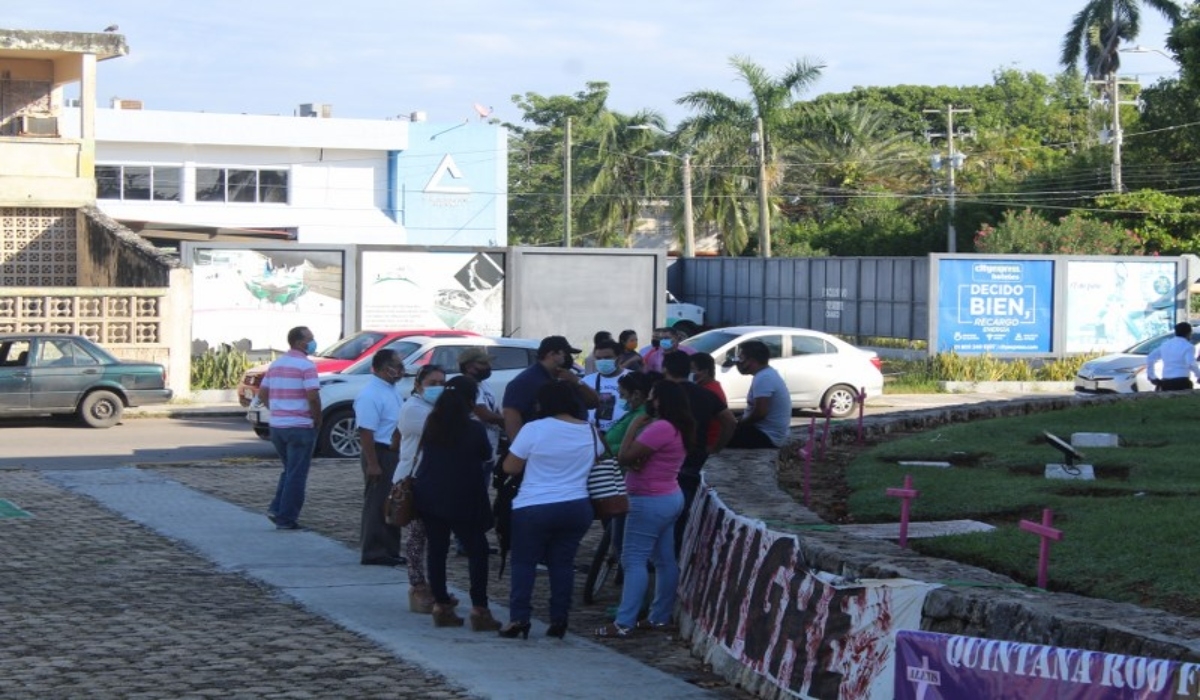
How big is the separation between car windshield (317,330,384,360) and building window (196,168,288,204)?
3445cm

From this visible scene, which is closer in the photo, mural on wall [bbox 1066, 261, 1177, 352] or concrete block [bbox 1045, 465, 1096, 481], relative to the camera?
concrete block [bbox 1045, 465, 1096, 481]

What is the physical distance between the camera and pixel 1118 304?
35969 millimetres

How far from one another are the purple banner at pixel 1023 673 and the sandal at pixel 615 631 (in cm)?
347

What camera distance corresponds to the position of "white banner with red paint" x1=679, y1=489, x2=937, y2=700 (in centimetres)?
706

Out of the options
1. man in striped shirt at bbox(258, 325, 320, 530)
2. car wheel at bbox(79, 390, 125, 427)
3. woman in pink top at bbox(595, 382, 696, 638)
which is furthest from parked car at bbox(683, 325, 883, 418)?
woman in pink top at bbox(595, 382, 696, 638)

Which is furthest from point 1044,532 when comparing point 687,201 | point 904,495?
point 687,201

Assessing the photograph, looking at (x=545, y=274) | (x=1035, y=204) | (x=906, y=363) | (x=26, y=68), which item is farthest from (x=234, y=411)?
(x=1035, y=204)

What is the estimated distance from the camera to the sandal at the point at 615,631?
988 cm

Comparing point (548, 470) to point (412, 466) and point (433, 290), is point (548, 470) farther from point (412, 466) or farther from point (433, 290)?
point (433, 290)

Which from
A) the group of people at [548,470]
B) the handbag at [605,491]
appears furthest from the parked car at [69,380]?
the handbag at [605,491]

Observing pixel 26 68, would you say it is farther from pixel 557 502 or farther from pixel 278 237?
pixel 557 502

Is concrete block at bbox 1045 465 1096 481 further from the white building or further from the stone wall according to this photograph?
the white building

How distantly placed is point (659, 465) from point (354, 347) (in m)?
14.0

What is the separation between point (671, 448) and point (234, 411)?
61.1ft
